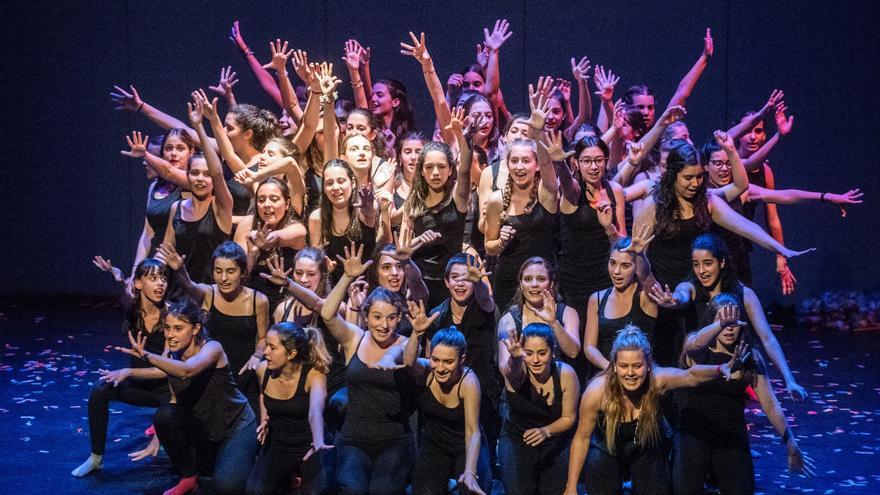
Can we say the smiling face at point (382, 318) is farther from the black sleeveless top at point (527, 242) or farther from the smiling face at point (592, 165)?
the smiling face at point (592, 165)

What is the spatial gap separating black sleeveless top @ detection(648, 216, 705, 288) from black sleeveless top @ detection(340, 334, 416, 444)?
1369mm

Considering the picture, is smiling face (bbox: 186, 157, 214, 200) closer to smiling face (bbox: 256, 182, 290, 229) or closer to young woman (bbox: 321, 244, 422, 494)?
→ smiling face (bbox: 256, 182, 290, 229)

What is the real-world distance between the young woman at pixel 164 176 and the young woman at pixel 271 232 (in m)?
0.50

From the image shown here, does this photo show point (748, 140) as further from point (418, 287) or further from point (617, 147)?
point (418, 287)

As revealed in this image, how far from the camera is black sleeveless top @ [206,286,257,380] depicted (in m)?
4.82


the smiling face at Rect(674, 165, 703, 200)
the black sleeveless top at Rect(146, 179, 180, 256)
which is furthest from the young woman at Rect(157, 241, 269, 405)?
the smiling face at Rect(674, 165, 703, 200)

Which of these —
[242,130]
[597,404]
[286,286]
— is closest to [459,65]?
[242,130]

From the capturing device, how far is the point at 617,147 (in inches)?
246

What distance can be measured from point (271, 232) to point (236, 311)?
0.48 m

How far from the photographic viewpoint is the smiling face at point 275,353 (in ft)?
14.4

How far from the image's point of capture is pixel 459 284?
470 centimetres

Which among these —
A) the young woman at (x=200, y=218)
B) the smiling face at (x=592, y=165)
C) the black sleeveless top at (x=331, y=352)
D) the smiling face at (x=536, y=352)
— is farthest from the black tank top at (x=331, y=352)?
the smiling face at (x=592, y=165)

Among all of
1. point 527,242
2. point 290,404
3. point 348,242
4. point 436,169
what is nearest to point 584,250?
point 527,242

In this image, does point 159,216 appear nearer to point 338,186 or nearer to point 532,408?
point 338,186
